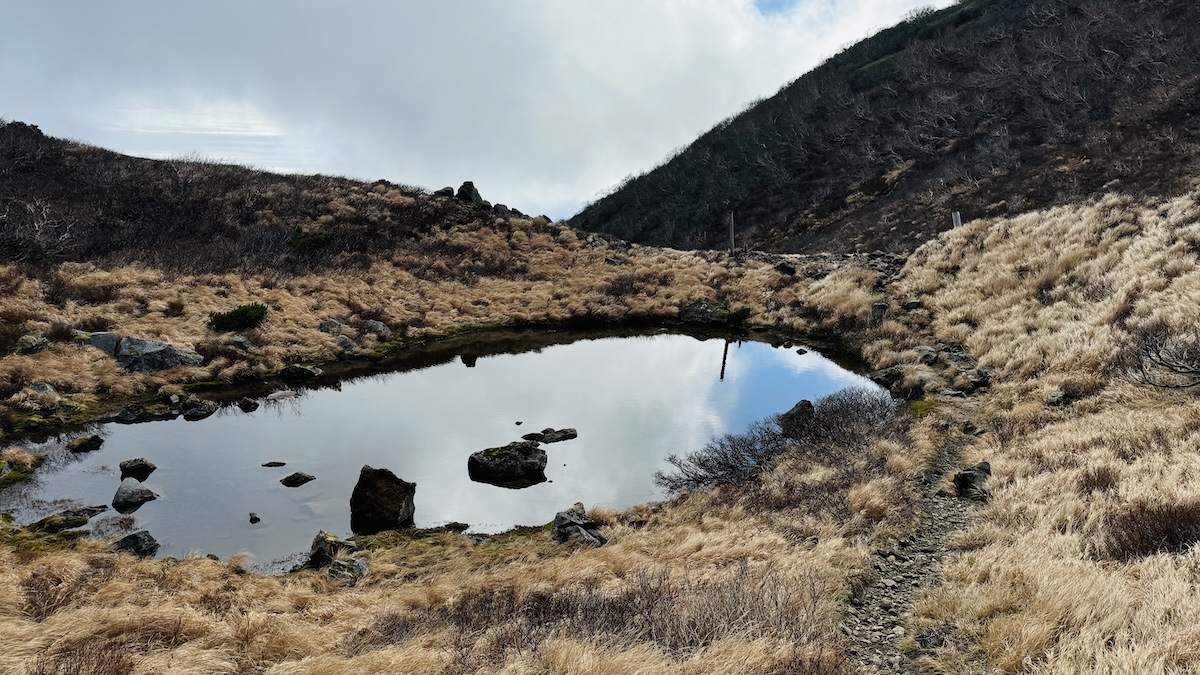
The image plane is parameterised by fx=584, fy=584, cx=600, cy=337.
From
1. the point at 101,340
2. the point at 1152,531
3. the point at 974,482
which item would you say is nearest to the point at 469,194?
the point at 101,340

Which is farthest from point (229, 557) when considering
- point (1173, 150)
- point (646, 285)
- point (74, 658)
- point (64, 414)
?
point (1173, 150)


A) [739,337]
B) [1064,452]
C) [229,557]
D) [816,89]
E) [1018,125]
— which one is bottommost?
[229,557]

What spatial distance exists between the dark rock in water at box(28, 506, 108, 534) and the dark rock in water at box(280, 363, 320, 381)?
921cm

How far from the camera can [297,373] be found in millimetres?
19969

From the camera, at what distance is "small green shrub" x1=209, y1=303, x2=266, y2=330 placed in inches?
862

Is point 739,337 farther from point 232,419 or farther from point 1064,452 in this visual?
point 232,419

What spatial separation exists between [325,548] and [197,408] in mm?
9422

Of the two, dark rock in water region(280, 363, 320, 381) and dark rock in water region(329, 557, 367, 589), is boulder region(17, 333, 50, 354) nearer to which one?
dark rock in water region(280, 363, 320, 381)

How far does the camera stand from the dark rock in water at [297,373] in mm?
19891

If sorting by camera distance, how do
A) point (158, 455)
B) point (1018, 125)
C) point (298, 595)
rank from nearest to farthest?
1. point (298, 595)
2. point (158, 455)
3. point (1018, 125)

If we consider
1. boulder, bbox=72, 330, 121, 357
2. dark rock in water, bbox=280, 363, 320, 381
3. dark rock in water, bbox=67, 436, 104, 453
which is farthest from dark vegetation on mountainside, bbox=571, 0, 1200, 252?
boulder, bbox=72, 330, 121, 357

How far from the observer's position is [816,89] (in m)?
96.7

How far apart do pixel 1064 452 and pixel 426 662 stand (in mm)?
10658

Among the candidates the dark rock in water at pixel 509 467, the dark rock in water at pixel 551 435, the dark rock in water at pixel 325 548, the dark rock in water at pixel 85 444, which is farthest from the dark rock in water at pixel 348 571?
the dark rock in water at pixel 85 444
